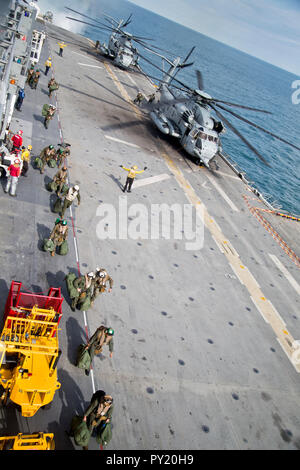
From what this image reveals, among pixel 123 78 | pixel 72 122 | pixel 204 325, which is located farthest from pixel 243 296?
pixel 123 78

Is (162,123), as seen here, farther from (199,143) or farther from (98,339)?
(98,339)

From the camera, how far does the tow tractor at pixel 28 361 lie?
718cm

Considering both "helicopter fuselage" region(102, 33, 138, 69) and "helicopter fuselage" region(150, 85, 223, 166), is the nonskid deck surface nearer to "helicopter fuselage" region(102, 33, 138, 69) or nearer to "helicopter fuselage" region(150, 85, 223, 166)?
"helicopter fuselage" region(150, 85, 223, 166)

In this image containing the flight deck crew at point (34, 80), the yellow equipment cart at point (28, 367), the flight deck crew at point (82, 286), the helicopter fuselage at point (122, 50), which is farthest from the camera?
the helicopter fuselage at point (122, 50)

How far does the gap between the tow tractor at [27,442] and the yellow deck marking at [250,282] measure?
9.97 meters

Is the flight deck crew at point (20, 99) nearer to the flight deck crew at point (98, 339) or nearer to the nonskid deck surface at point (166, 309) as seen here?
the nonskid deck surface at point (166, 309)

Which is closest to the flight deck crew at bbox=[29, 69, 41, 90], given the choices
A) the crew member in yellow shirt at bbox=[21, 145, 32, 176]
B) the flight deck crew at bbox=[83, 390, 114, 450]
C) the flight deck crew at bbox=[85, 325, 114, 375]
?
the crew member in yellow shirt at bbox=[21, 145, 32, 176]

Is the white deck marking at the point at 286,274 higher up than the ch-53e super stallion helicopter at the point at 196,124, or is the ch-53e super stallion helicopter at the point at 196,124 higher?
the ch-53e super stallion helicopter at the point at 196,124

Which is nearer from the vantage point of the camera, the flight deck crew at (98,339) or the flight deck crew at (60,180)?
the flight deck crew at (98,339)

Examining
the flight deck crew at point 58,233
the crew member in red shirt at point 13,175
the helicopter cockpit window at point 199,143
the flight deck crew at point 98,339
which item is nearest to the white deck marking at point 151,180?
the helicopter cockpit window at point 199,143

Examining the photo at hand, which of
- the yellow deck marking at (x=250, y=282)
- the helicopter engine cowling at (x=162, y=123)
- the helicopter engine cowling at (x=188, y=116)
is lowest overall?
the yellow deck marking at (x=250, y=282)

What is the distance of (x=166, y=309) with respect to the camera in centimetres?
1277

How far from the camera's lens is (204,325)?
42.2 ft
